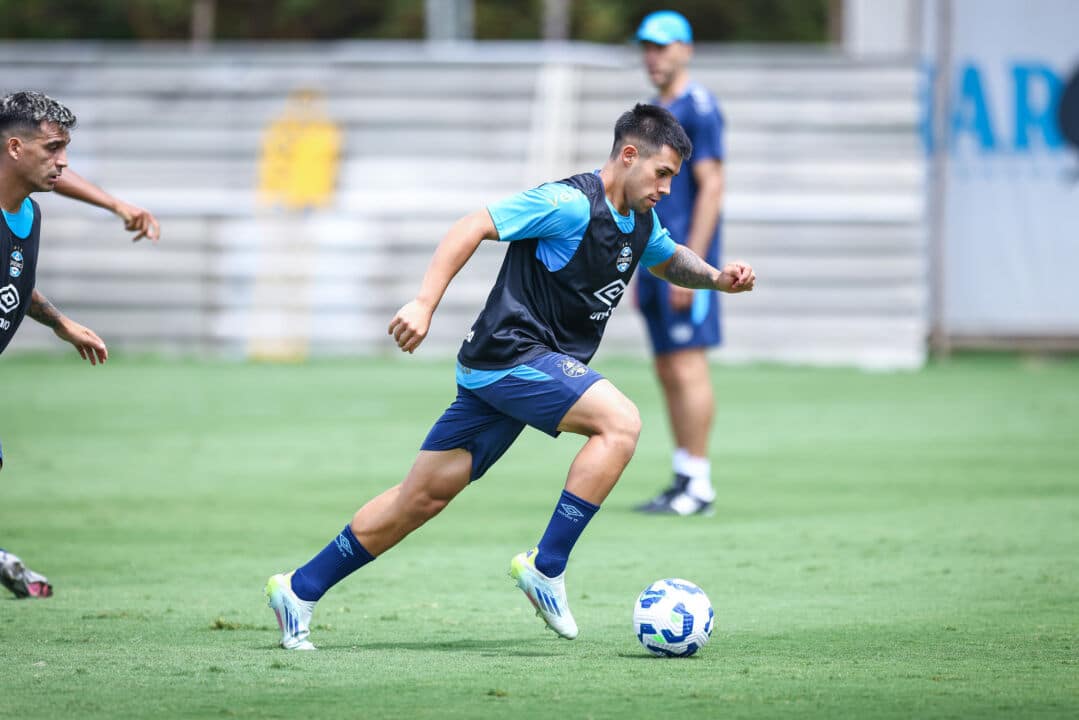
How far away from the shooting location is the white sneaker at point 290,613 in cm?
539

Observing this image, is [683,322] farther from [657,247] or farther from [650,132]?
[650,132]

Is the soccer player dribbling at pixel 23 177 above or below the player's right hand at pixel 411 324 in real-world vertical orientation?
above

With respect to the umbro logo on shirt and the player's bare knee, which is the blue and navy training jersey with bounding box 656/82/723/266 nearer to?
the player's bare knee

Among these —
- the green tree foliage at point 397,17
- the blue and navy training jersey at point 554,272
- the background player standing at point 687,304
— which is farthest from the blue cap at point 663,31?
the green tree foliage at point 397,17

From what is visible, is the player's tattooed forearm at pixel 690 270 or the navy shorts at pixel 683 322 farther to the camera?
the navy shorts at pixel 683 322

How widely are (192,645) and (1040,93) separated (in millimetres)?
15621

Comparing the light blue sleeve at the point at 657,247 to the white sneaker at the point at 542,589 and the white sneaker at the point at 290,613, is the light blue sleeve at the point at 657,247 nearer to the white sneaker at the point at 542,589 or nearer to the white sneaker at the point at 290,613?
the white sneaker at the point at 542,589

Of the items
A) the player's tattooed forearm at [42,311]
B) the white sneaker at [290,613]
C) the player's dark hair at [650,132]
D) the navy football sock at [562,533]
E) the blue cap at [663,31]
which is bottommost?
the white sneaker at [290,613]

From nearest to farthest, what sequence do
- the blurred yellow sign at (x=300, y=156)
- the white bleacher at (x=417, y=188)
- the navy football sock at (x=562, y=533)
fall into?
the navy football sock at (x=562, y=533) < the white bleacher at (x=417, y=188) < the blurred yellow sign at (x=300, y=156)

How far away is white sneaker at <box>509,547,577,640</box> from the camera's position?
5.32 m

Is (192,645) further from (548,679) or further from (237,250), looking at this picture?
(237,250)

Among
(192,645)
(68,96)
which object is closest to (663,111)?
(192,645)

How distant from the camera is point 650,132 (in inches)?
219

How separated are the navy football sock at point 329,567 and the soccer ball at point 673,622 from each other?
0.97 metres
